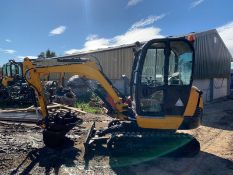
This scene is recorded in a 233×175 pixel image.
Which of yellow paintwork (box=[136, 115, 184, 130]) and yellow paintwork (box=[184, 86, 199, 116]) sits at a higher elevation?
yellow paintwork (box=[184, 86, 199, 116])

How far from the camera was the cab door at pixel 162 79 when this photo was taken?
707 centimetres

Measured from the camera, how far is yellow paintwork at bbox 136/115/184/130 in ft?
23.2

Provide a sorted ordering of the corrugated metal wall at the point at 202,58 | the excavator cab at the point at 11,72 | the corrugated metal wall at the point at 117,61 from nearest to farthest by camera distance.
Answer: the excavator cab at the point at 11,72 < the corrugated metal wall at the point at 202,58 < the corrugated metal wall at the point at 117,61

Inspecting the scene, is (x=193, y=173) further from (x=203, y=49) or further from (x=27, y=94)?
(x=203, y=49)

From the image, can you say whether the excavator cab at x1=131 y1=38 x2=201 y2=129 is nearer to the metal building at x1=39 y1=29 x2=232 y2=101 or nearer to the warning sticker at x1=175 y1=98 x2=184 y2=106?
the warning sticker at x1=175 y1=98 x2=184 y2=106

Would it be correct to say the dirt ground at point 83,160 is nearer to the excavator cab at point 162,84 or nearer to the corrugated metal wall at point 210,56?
the excavator cab at point 162,84

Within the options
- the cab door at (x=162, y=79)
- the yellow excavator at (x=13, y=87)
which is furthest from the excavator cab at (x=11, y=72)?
the cab door at (x=162, y=79)

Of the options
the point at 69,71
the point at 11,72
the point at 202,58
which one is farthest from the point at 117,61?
the point at 69,71

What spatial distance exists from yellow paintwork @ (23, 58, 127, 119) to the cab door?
34.4 inches

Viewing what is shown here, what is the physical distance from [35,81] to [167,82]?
348 centimetres

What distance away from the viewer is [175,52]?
7.27 m

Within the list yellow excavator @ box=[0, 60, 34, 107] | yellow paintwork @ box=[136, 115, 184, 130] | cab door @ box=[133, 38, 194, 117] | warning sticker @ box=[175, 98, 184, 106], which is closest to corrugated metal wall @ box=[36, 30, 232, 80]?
yellow excavator @ box=[0, 60, 34, 107]

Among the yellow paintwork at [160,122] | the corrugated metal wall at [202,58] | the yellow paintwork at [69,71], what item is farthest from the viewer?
the corrugated metal wall at [202,58]

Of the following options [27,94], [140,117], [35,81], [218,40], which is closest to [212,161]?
[140,117]
